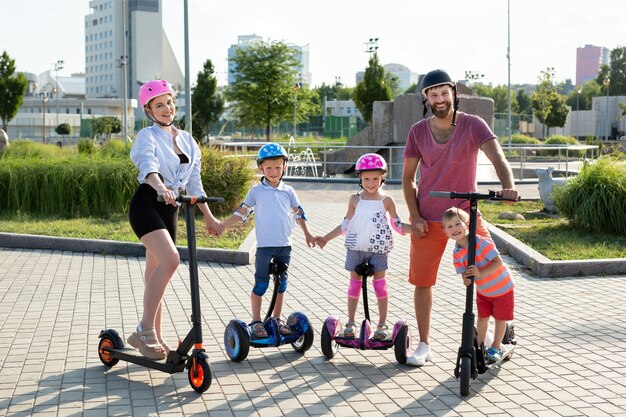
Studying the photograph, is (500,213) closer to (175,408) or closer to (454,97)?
(454,97)

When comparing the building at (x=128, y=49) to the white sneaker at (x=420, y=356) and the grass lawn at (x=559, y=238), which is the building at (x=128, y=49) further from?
Result: the white sneaker at (x=420, y=356)

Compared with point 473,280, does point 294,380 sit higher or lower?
lower

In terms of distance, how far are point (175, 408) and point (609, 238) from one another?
7712 millimetres

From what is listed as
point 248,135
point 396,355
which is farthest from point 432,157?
point 248,135

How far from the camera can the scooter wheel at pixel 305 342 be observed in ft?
19.4

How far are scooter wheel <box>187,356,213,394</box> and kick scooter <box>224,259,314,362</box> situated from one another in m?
0.63

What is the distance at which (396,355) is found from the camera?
5.68 metres

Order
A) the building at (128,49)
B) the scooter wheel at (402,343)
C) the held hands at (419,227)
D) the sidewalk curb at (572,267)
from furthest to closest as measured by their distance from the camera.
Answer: the building at (128,49), the sidewalk curb at (572,267), the scooter wheel at (402,343), the held hands at (419,227)

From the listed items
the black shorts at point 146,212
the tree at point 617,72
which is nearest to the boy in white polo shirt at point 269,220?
the black shorts at point 146,212

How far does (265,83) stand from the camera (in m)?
50.2

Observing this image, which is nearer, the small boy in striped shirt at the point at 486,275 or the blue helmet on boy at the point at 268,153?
the small boy in striped shirt at the point at 486,275

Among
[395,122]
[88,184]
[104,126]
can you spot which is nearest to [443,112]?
[88,184]

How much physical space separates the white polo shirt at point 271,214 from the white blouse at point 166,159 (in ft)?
1.64

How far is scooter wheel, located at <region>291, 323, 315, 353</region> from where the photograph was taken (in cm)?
591
